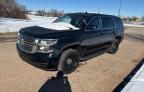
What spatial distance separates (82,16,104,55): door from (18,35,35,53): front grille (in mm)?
1752

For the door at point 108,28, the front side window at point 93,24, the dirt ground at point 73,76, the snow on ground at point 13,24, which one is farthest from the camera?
the snow on ground at point 13,24

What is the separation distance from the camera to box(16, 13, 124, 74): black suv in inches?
221

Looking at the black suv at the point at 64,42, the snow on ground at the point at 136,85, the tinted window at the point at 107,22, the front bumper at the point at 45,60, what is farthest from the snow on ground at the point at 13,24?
the snow on ground at the point at 136,85

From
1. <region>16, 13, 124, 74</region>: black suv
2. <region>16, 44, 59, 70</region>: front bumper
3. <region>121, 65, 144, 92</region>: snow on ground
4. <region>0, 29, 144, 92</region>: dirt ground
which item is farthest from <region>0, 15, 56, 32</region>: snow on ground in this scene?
<region>121, 65, 144, 92</region>: snow on ground

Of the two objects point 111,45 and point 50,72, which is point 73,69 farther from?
A: point 111,45

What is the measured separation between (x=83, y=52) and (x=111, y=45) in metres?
2.75

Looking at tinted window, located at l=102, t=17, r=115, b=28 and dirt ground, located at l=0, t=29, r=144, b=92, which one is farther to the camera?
tinted window, located at l=102, t=17, r=115, b=28

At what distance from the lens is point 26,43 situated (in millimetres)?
5957

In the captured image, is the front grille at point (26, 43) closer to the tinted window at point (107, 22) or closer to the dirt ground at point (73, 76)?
the dirt ground at point (73, 76)

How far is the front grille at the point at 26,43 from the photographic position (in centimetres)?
574

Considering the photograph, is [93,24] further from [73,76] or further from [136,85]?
[136,85]

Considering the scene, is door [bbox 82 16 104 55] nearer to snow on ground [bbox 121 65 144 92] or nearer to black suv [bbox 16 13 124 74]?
black suv [bbox 16 13 124 74]

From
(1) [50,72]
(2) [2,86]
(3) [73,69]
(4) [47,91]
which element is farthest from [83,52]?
(2) [2,86]

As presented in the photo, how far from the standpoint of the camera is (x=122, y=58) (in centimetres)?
916
